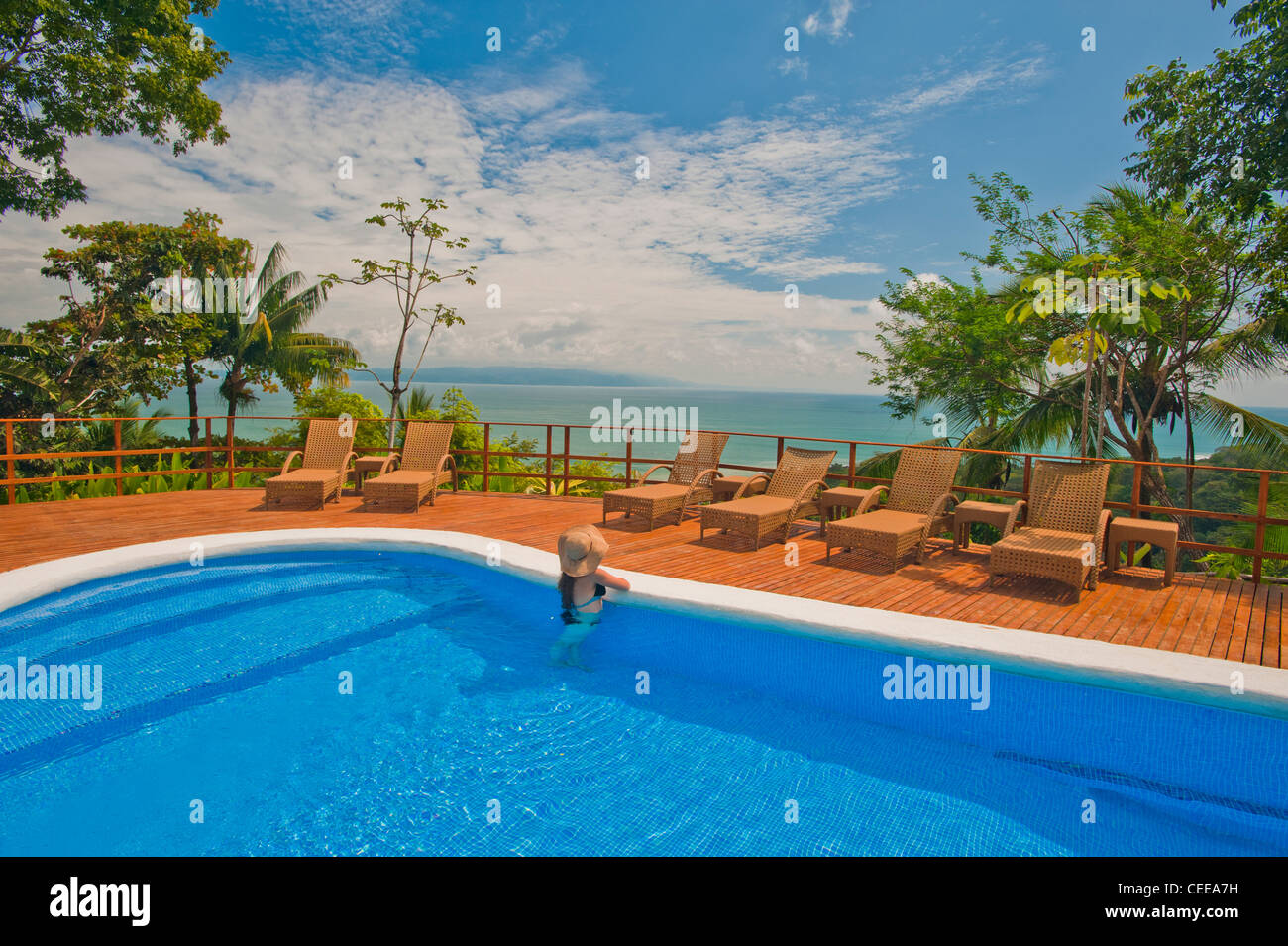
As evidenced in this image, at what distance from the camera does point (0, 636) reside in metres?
4.06

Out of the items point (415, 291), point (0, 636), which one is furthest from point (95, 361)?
point (0, 636)

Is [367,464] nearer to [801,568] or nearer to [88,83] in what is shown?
[801,568]

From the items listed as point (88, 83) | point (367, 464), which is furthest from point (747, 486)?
point (88, 83)

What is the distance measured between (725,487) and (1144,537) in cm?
356

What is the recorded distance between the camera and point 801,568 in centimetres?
538

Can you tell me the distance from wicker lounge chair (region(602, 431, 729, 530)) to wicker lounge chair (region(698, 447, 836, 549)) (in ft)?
1.53

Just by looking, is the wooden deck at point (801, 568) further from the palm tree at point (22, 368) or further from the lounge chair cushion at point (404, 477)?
the palm tree at point (22, 368)

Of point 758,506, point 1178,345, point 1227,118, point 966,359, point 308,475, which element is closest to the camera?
point 758,506

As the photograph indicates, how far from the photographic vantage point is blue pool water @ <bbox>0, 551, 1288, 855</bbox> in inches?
109

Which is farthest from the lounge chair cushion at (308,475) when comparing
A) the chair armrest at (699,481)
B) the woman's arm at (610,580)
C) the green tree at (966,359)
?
the green tree at (966,359)

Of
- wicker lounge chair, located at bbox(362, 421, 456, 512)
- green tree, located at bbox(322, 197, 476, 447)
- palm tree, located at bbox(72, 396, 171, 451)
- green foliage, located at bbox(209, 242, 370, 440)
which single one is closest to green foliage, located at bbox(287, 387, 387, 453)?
green foliage, located at bbox(209, 242, 370, 440)
